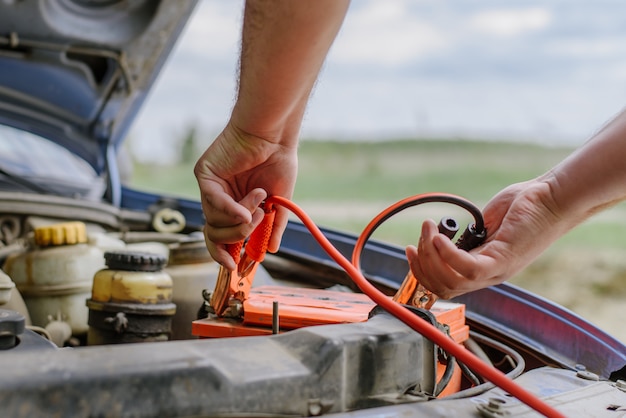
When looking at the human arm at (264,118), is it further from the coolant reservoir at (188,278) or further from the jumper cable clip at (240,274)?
the coolant reservoir at (188,278)

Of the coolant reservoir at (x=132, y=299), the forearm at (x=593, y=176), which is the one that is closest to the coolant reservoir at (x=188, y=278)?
the coolant reservoir at (x=132, y=299)

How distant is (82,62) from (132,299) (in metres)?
1.18

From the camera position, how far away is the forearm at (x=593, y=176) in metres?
0.93

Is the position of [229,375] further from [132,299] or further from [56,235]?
[56,235]

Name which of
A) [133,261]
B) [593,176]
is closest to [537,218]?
[593,176]

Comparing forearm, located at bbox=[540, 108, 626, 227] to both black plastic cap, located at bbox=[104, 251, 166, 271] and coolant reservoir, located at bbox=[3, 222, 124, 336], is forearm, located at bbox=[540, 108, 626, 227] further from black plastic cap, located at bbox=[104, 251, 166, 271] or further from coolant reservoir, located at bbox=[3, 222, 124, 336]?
coolant reservoir, located at bbox=[3, 222, 124, 336]

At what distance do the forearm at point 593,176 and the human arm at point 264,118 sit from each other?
0.37 metres

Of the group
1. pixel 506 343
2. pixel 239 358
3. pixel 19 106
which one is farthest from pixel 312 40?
pixel 19 106

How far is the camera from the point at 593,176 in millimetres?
941

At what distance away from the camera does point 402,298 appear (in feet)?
3.52

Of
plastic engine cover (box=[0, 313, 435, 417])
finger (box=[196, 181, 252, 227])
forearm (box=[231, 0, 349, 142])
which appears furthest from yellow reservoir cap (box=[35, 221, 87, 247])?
plastic engine cover (box=[0, 313, 435, 417])

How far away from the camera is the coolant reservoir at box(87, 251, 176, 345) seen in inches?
51.8

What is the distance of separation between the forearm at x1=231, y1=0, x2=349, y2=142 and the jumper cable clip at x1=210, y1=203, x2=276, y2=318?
20 centimetres

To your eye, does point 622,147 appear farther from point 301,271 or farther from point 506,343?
point 301,271
